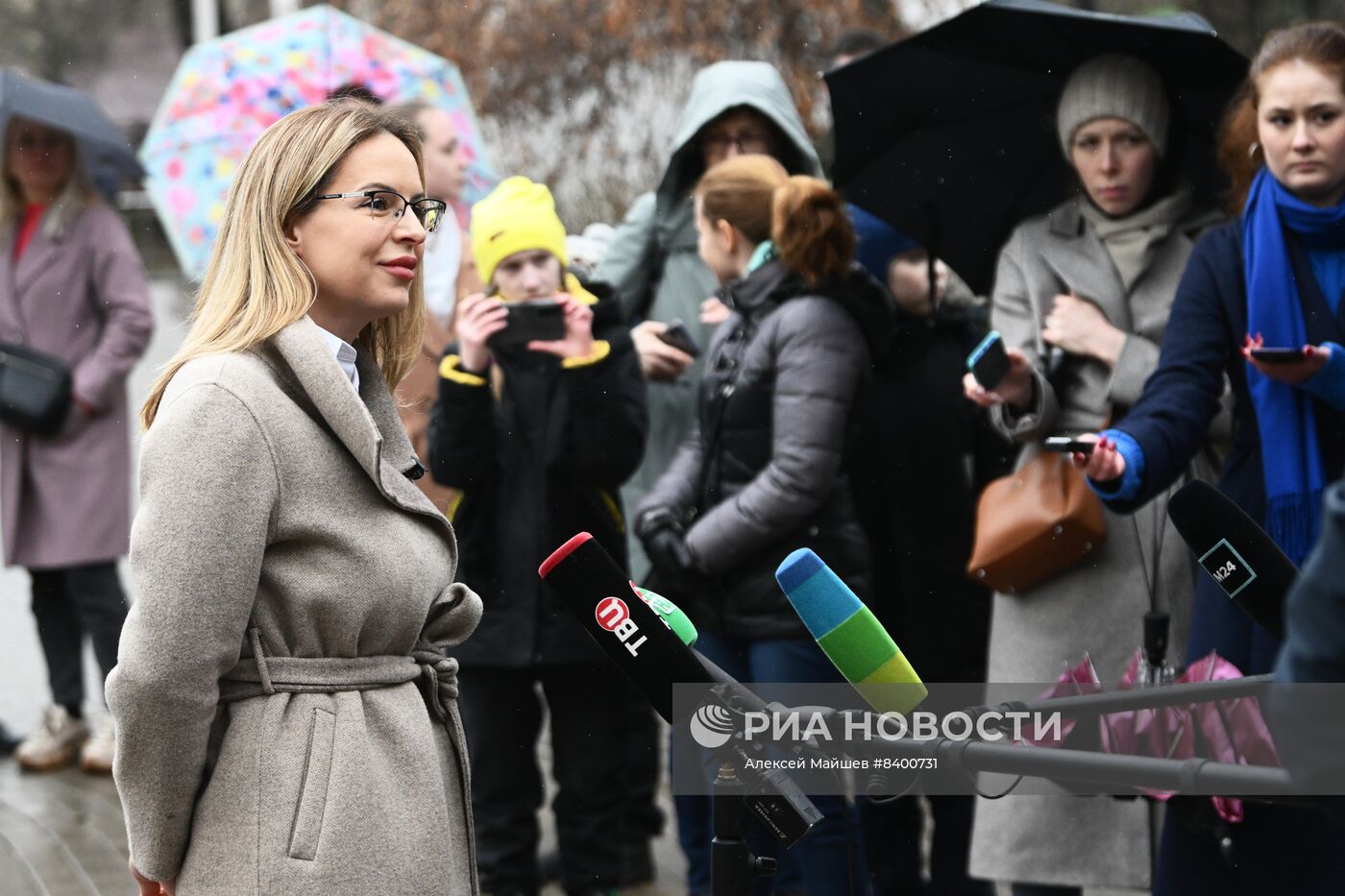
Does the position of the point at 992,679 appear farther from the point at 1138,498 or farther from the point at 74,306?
the point at 74,306

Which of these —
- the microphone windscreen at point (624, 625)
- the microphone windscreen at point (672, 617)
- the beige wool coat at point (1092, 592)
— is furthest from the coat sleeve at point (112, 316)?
the microphone windscreen at point (624, 625)

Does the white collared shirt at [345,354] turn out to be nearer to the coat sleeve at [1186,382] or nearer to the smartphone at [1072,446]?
the smartphone at [1072,446]

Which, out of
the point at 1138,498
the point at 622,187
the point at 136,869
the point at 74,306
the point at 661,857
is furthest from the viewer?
the point at 622,187

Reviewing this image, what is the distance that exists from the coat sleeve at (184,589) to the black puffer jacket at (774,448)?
2113 millimetres

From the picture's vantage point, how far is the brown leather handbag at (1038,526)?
4.43m

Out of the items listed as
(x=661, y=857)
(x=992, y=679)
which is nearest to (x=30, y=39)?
(x=661, y=857)

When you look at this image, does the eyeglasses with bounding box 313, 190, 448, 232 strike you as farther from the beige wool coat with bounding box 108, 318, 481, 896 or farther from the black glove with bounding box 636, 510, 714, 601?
the black glove with bounding box 636, 510, 714, 601

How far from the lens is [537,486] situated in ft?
16.1

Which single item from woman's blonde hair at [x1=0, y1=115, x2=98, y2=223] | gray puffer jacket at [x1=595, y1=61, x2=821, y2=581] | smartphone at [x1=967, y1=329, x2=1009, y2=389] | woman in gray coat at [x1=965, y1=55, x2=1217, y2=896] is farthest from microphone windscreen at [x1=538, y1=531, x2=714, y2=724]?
woman's blonde hair at [x1=0, y1=115, x2=98, y2=223]

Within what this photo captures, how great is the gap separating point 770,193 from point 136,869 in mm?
2792

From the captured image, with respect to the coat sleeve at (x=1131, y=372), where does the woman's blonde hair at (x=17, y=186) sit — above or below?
above

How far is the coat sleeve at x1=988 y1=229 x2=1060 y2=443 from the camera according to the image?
441cm

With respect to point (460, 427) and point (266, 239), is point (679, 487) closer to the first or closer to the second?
point (460, 427)

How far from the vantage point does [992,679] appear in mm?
4664
